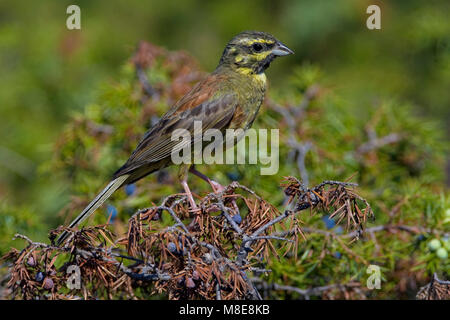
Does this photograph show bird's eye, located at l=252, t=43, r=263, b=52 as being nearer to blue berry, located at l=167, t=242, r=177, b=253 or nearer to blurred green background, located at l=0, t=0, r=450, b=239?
blurred green background, located at l=0, t=0, r=450, b=239

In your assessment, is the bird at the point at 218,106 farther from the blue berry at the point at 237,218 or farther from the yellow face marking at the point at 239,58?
the blue berry at the point at 237,218

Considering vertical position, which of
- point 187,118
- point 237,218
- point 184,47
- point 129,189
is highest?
point 184,47

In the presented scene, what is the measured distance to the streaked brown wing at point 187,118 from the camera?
A: 3.86 m

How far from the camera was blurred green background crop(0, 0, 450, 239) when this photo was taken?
582 cm

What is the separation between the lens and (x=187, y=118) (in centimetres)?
402

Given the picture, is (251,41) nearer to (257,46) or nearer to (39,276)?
(257,46)

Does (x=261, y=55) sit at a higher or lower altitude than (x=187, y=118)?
higher

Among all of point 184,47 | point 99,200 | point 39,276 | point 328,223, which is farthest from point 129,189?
point 184,47

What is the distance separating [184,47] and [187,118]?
3329mm

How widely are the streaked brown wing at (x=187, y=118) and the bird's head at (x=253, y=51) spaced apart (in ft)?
1.24

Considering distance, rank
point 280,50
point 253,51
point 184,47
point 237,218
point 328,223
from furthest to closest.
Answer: point 184,47
point 253,51
point 280,50
point 328,223
point 237,218

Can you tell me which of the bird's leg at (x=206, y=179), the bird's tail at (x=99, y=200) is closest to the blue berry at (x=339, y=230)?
the bird's leg at (x=206, y=179)
